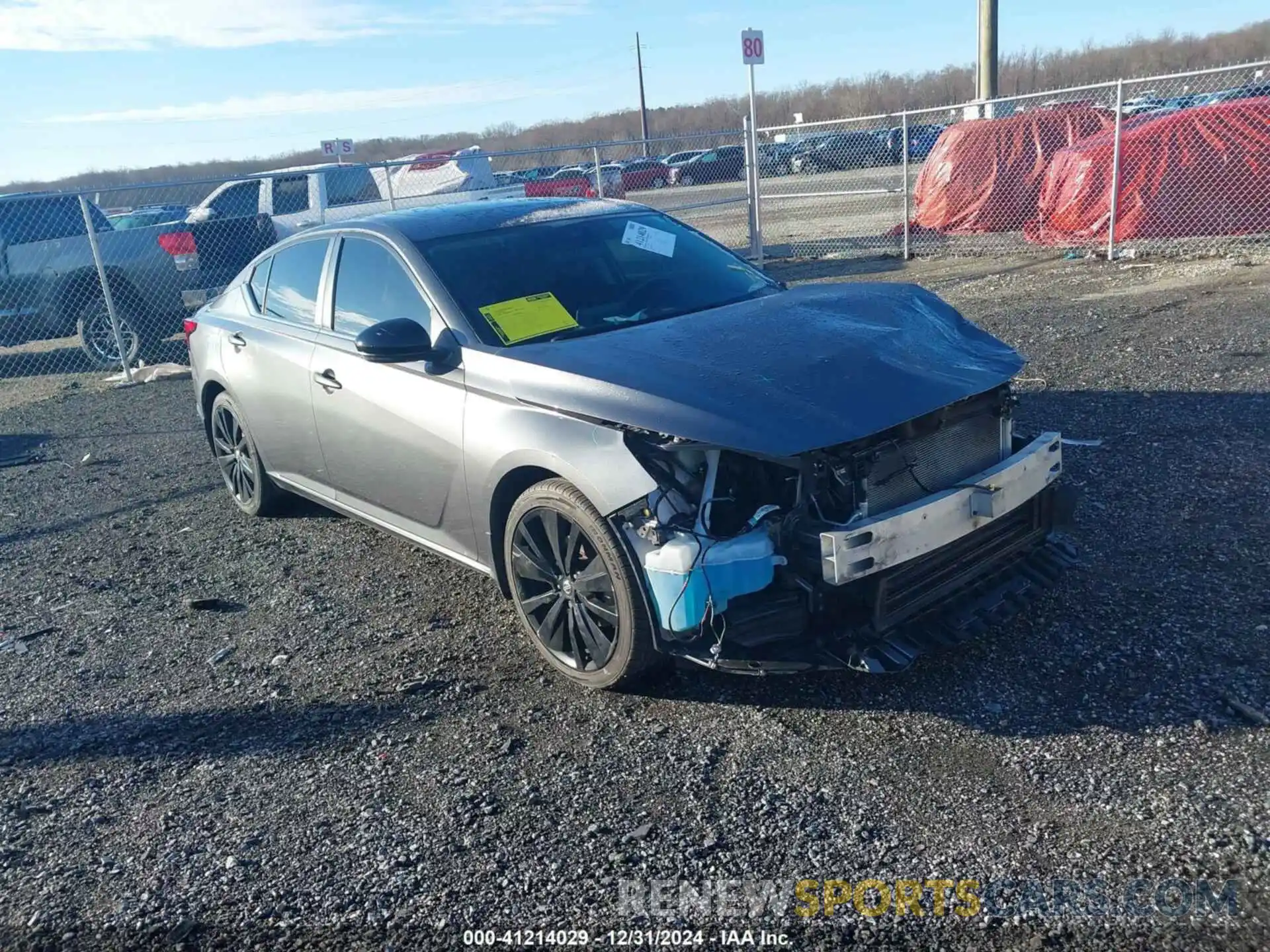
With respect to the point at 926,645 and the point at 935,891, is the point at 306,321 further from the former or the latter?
the point at 935,891

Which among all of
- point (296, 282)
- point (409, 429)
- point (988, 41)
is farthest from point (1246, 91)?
point (409, 429)

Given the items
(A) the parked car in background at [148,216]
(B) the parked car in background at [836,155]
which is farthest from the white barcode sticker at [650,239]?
(B) the parked car in background at [836,155]

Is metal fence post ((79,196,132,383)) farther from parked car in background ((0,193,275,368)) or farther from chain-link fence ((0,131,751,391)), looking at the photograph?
parked car in background ((0,193,275,368))

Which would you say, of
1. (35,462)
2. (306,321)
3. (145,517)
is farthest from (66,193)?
(306,321)

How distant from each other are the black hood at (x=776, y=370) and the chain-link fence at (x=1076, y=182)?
7.95 m

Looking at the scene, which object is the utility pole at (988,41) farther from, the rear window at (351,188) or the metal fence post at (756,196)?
the rear window at (351,188)

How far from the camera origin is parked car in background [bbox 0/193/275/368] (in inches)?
476

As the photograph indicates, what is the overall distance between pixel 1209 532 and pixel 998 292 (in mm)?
7144

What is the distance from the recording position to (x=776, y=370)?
3682mm

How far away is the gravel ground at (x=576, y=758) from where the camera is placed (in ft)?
9.21

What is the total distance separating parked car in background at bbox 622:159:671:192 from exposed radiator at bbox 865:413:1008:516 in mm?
27196

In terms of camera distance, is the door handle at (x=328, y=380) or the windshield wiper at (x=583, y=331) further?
the door handle at (x=328, y=380)

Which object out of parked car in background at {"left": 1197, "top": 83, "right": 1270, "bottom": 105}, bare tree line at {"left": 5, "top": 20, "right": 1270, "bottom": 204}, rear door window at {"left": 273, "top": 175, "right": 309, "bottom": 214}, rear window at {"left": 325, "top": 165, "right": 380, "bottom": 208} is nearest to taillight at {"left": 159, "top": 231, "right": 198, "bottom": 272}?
rear door window at {"left": 273, "top": 175, "right": 309, "bottom": 214}

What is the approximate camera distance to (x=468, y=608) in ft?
15.8
